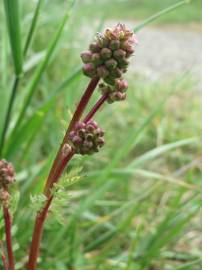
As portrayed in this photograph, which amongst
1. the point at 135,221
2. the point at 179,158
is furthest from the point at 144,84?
the point at 135,221

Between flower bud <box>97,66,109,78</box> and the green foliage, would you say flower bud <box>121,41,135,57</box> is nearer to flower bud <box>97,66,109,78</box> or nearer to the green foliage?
flower bud <box>97,66,109,78</box>

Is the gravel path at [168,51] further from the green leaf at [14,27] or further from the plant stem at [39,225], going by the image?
the plant stem at [39,225]

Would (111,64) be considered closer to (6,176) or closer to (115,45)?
(115,45)

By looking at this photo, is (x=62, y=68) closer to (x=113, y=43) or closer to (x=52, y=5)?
(x=52, y=5)

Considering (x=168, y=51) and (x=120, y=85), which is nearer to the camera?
(x=120, y=85)

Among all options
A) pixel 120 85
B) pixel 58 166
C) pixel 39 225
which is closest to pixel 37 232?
pixel 39 225

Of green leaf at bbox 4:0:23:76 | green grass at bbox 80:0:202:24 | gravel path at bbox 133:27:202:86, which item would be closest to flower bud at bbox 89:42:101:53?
green leaf at bbox 4:0:23:76

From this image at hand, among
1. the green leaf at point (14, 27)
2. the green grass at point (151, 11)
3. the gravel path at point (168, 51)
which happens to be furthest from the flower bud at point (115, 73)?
the green grass at point (151, 11)
